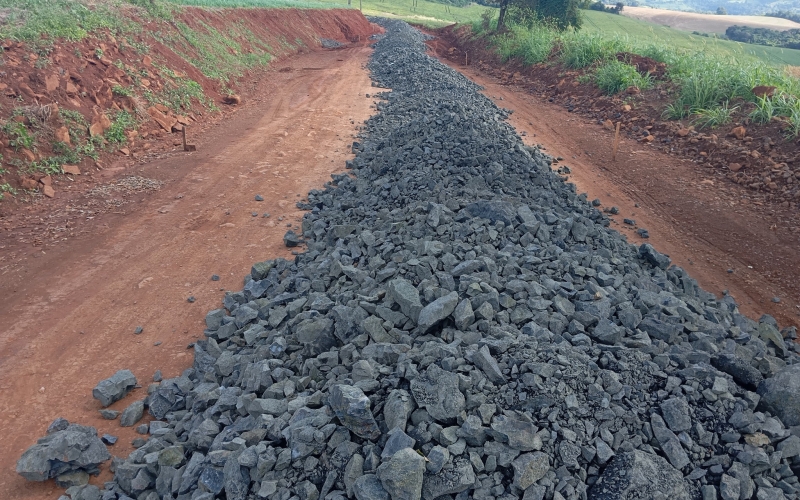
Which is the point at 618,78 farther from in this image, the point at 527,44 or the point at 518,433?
the point at 518,433

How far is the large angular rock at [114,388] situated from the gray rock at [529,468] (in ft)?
12.3

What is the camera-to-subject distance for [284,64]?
23859 millimetres

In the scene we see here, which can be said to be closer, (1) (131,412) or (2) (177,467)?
(2) (177,467)

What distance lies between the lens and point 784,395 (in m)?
3.92

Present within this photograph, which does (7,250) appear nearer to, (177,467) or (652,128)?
(177,467)

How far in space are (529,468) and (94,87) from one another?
41.5ft

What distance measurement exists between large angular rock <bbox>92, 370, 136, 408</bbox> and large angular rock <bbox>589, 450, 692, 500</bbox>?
4.19 m

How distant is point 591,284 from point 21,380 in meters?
5.74

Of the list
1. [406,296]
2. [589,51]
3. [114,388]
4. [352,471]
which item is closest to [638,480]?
[352,471]

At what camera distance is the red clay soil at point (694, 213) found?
737cm

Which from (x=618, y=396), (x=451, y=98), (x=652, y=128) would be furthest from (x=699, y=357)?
(x=451, y=98)

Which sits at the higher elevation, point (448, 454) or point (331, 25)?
point (331, 25)

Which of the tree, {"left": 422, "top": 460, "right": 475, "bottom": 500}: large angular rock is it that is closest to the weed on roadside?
{"left": 422, "top": 460, "right": 475, "bottom": 500}: large angular rock

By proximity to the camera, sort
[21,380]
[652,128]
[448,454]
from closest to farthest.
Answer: [448,454]
[21,380]
[652,128]
